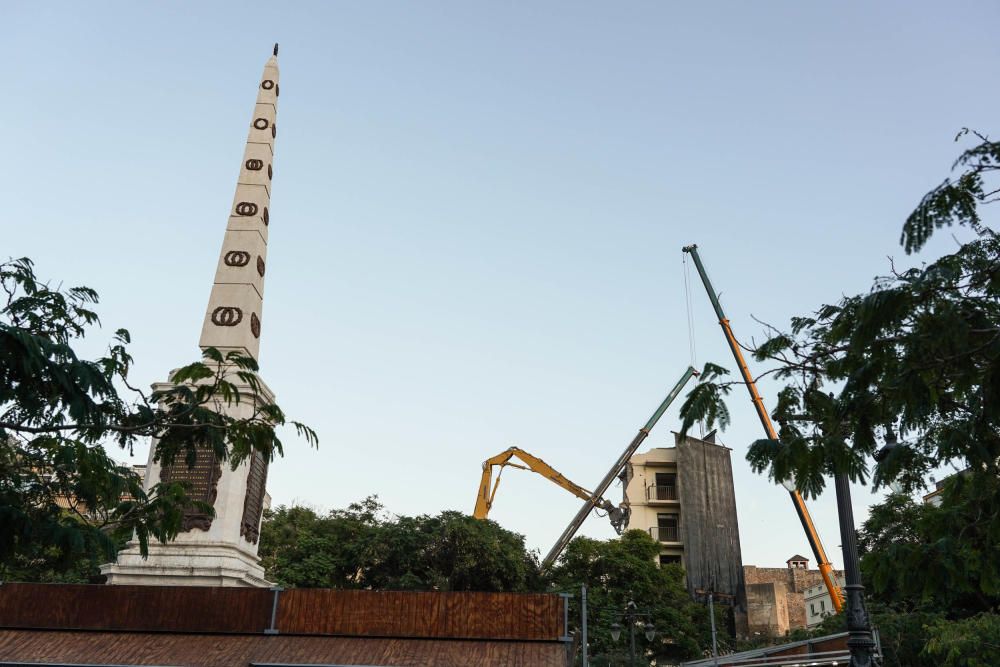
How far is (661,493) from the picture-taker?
57.8m

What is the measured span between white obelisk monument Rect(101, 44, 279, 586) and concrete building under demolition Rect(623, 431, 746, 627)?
37.7 metres

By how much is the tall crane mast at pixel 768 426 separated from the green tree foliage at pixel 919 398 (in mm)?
22218

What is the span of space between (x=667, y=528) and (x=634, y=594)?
1528 cm

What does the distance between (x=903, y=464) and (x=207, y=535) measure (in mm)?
14795

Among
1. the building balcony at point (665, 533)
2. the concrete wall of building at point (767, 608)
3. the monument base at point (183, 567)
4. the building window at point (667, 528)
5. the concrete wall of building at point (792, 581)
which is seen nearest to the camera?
the monument base at point (183, 567)

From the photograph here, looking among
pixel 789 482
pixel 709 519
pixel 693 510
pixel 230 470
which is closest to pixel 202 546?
pixel 230 470

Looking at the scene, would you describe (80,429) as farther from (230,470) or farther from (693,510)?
(693,510)

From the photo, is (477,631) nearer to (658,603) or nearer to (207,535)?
(207,535)

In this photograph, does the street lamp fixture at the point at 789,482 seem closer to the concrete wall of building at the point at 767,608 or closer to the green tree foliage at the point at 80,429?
the green tree foliage at the point at 80,429

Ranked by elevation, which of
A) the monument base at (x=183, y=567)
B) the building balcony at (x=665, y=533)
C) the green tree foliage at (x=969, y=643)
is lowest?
the green tree foliage at (x=969, y=643)

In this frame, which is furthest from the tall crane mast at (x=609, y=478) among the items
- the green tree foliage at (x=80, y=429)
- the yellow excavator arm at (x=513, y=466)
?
the green tree foliage at (x=80, y=429)

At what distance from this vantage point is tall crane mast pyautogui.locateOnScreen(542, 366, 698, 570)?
47312 mm

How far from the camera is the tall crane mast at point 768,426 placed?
121 feet

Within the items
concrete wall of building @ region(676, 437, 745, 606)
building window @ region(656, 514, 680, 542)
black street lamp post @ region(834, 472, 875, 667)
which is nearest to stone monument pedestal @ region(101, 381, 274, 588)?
black street lamp post @ region(834, 472, 875, 667)
